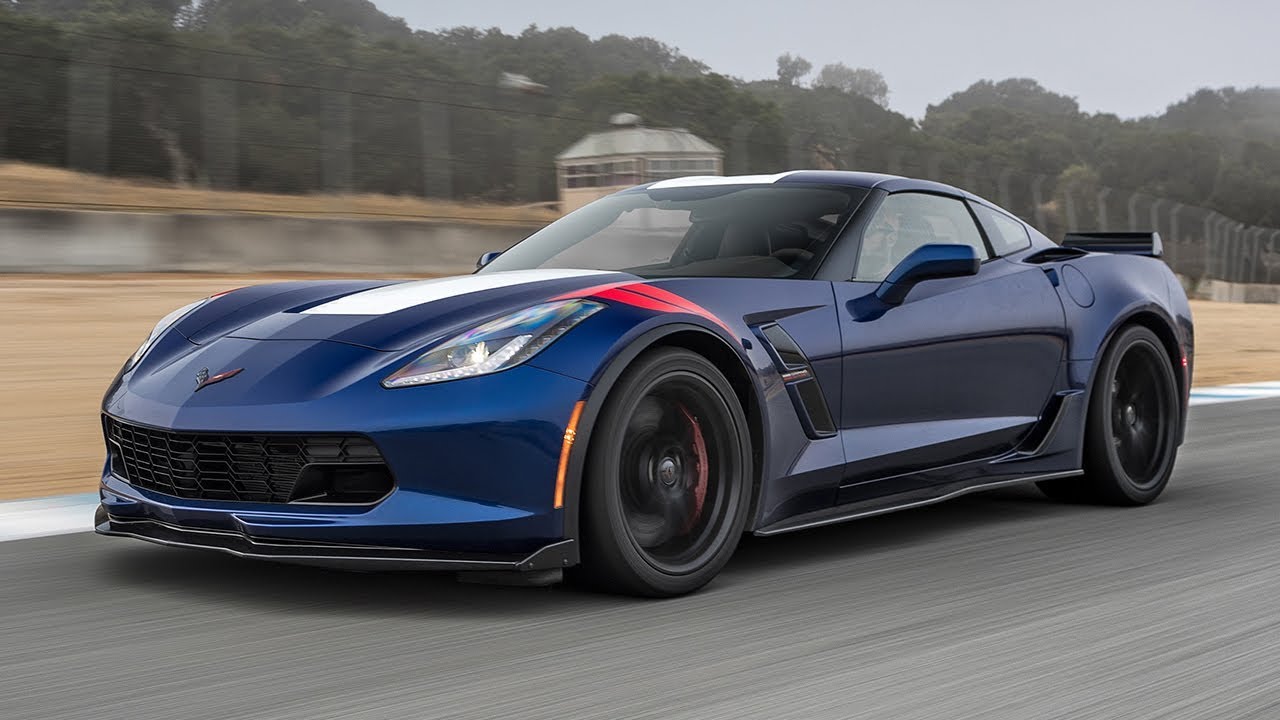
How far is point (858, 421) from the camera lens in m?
4.80

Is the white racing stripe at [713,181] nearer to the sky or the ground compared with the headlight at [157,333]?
nearer to the sky

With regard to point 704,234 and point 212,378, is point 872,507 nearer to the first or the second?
point 704,234

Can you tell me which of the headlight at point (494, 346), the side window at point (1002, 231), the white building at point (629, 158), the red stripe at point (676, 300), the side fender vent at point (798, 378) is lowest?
the side fender vent at point (798, 378)

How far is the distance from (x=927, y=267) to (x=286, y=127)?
14.4m

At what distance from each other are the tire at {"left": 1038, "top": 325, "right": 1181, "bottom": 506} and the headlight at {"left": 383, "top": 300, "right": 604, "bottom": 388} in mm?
2791

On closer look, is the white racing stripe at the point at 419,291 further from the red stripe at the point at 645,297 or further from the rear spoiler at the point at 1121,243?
the rear spoiler at the point at 1121,243

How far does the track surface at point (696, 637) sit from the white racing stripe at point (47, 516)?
0.66 feet

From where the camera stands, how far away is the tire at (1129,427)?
6.05m

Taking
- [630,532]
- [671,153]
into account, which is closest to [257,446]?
[630,532]

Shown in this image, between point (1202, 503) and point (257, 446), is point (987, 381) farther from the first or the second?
point (257, 446)

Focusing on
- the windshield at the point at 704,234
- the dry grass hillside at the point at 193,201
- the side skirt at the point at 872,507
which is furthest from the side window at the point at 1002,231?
the dry grass hillside at the point at 193,201

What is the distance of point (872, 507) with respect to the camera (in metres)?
4.88

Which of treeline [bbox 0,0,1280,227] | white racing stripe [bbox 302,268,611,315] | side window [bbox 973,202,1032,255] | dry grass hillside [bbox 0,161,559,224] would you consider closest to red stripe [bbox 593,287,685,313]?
white racing stripe [bbox 302,268,611,315]

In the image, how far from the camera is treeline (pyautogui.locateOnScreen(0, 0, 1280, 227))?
651 inches
